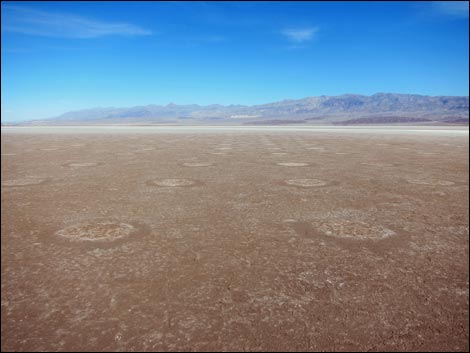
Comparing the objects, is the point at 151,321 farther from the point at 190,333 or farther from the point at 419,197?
the point at 419,197

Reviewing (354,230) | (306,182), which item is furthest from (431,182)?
(354,230)

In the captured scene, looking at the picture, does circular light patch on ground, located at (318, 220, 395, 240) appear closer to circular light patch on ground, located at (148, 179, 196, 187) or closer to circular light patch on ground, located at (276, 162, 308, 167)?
circular light patch on ground, located at (148, 179, 196, 187)

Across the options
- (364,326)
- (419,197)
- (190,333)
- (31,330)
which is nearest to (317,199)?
(419,197)

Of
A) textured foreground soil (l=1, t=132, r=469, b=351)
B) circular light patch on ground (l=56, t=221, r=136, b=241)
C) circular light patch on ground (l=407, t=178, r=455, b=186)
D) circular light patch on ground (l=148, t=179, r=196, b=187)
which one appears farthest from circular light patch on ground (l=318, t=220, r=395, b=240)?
circular light patch on ground (l=407, t=178, r=455, b=186)

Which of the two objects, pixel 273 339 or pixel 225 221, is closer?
pixel 273 339

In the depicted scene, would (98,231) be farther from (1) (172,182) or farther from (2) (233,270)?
(1) (172,182)

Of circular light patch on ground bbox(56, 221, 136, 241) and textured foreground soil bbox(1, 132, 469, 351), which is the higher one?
circular light patch on ground bbox(56, 221, 136, 241)
